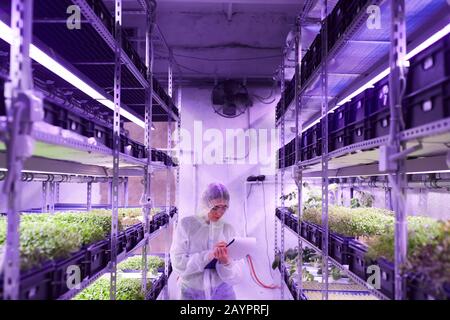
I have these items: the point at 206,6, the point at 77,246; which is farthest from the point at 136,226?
the point at 206,6

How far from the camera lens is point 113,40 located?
6.11 feet

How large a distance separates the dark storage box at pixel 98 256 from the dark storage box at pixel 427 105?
1564mm

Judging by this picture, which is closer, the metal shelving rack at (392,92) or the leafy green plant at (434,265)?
the leafy green plant at (434,265)

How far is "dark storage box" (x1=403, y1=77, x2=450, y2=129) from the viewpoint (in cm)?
100

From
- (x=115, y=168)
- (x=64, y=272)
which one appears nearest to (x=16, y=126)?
(x=64, y=272)

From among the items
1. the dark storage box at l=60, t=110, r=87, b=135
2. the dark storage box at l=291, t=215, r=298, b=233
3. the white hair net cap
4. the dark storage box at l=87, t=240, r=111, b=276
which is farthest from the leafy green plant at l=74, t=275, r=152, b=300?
the dark storage box at l=291, t=215, r=298, b=233

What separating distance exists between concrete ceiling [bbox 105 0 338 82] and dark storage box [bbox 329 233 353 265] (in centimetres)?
199

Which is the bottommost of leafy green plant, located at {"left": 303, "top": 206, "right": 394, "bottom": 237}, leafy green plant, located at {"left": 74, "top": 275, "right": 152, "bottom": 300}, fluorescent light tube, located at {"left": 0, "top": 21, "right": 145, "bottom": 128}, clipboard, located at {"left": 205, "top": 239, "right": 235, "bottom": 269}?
leafy green plant, located at {"left": 74, "top": 275, "right": 152, "bottom": 300}

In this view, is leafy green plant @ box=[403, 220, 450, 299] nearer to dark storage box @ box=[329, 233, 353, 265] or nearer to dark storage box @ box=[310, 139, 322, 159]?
dark storage box @ box=[329, 233, 353, 265]

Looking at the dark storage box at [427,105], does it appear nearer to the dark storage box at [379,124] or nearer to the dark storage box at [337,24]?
the dark storage box at [379,124]

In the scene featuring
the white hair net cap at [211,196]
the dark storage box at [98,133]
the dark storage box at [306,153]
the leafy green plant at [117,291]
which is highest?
the dark storage box at [98,133]

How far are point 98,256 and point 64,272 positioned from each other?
431 mm

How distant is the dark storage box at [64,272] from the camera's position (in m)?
1.20

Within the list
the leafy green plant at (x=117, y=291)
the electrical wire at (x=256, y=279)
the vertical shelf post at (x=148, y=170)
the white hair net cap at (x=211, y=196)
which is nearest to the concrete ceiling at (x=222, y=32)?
the vertical shelf post at (x=148, y=170)
